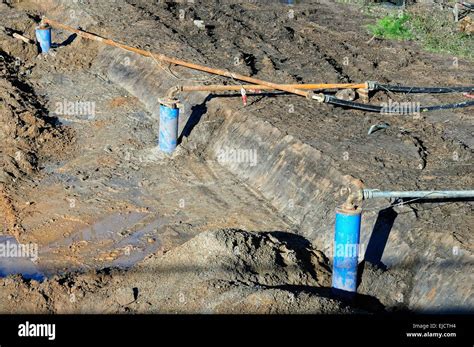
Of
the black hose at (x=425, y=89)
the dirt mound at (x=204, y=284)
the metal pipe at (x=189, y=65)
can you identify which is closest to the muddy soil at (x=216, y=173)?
the dirt mound at (x=204, y=284)

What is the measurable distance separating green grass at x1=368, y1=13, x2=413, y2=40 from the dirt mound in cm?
1033

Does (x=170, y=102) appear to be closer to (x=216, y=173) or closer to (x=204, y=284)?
(x=216, y=173)

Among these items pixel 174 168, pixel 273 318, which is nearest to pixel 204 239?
pixel 273 318

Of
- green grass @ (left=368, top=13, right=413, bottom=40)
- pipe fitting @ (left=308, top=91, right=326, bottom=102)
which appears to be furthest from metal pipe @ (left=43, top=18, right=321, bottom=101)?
green grass @ (left=368, top=13, right=413, bottom=40)

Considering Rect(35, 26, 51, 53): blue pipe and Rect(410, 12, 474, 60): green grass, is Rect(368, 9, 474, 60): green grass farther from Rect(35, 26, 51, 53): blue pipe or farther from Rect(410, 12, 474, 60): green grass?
Rect(35, 26, 51, 53): blue pipe

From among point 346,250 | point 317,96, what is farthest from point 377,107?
point 346,250

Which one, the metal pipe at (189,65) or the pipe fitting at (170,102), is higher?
the metal pipe at (189,65)

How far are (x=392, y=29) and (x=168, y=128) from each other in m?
8.12

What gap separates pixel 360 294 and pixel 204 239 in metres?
2.07

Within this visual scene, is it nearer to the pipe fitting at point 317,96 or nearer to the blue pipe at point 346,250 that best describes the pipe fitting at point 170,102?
the pipe fitting at point 317,96

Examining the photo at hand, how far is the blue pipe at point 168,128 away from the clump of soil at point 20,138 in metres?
1.92

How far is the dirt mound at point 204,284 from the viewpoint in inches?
318

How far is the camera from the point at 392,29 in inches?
739

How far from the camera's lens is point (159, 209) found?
1177 centimetres
